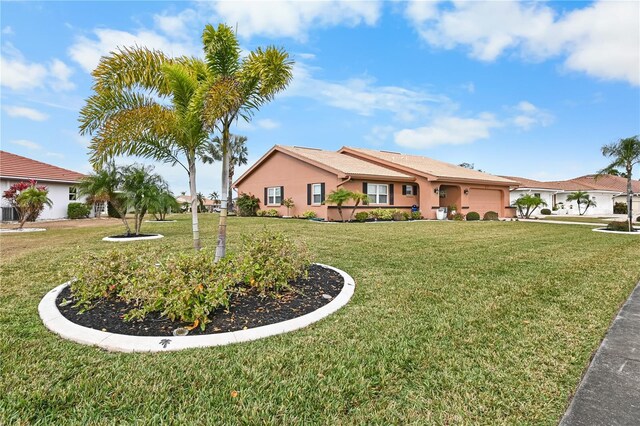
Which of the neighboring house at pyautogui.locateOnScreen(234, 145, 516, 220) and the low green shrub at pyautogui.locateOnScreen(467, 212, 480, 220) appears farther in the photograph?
the low green shrub at pyautogui.locateOnScreen(467, 212, 480, 220)

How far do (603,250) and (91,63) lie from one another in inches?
495

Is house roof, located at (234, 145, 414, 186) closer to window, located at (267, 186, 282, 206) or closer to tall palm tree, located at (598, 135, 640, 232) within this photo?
window, located at (267, 186, 282, 206)

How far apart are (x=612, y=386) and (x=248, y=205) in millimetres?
23299

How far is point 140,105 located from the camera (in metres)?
5.81

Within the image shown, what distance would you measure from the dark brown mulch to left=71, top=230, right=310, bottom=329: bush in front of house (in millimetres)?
92

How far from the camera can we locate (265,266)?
435 cm

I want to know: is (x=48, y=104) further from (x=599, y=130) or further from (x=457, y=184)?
(x=599, y=130)

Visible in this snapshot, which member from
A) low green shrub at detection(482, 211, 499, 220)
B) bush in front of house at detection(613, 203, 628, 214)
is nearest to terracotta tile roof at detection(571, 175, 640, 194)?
bush in front of house at detection(613, 203, 628, 214)

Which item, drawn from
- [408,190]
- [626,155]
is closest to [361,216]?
[408,190]

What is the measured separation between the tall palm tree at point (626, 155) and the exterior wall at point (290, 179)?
43.0ft

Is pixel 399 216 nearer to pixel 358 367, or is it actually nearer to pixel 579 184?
pixel 358 367

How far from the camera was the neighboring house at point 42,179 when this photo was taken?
66.4 feet

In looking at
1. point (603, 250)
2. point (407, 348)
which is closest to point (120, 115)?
point (407, 348)

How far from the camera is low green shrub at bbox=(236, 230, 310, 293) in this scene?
4.29 meters
